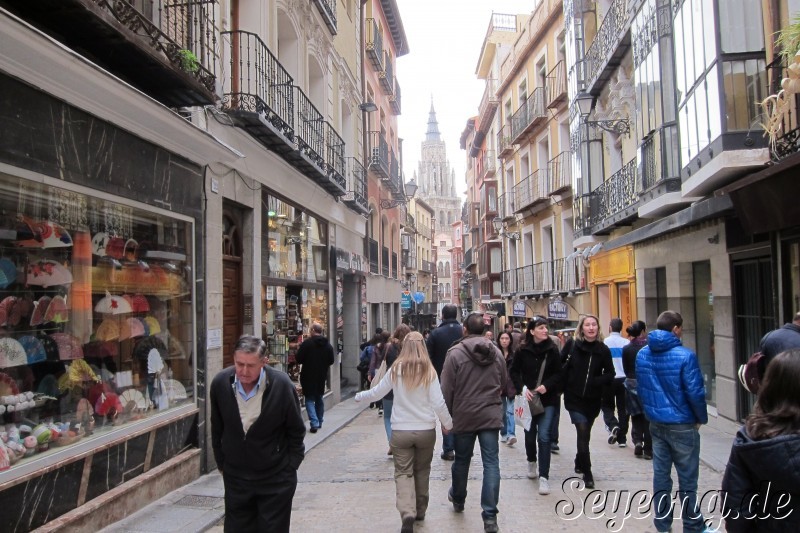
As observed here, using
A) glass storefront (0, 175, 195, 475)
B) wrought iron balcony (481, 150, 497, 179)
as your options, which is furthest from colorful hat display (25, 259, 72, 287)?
wrought iron balcony (481, 150, 497, 179)

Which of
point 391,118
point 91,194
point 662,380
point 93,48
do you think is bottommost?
point 662,380

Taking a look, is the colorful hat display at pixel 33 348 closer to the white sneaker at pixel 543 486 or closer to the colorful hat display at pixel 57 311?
the colorful hat display at pixel 57 311

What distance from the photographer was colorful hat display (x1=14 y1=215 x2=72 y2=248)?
5.13 meters

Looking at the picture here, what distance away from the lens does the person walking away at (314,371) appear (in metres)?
10.9

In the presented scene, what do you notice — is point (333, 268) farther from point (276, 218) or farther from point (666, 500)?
point (666, 500)

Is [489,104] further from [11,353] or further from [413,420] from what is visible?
[11,353]

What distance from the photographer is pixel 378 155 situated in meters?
21.1

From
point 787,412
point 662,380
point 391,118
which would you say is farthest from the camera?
point 391,118

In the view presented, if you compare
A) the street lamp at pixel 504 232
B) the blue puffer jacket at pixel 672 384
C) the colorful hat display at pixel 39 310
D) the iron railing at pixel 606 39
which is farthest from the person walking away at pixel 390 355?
the street lamp at pixel 504 232

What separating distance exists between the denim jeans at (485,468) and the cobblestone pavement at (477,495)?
214mm

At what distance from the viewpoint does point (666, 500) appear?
16.9ft

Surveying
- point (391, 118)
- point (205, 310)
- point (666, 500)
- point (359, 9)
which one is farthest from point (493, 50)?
point (666, 500)

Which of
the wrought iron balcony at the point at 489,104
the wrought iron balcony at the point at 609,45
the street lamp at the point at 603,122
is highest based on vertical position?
the wrought iron balcony at the point at 489,104

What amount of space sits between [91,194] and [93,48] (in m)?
1.24
